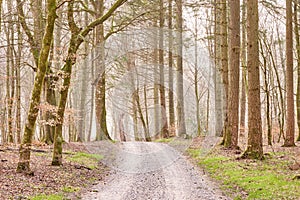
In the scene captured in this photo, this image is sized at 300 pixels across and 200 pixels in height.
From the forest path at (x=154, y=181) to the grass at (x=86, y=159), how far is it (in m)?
0.71

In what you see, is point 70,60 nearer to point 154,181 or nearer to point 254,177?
point 154,181

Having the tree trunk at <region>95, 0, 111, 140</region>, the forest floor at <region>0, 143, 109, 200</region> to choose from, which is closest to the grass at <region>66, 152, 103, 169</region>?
the forest floor at <region>0, 143, 109, 200</region>

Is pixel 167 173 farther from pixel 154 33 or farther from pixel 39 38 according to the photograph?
pixel 154 33

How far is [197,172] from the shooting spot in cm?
1347

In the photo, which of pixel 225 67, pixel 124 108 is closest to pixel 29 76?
pixel 124 108

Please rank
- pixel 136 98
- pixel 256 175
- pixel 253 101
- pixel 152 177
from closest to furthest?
1. pixel 256 175
2. pixel 152 177
3. pixel 253 101
4. pixel 136 98

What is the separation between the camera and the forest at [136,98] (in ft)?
35.7

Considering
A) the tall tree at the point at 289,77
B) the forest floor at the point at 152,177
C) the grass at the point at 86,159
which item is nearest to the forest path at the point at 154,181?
the forest floor at the point at 152,177

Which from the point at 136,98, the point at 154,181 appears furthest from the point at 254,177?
the point at 136,98

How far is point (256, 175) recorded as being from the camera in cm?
1120

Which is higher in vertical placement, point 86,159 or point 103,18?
point 103,18

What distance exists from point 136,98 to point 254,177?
24.7m

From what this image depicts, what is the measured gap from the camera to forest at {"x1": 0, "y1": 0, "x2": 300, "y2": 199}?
10.9 meters

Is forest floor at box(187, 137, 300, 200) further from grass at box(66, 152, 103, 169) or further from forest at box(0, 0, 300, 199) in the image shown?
grass at box(66, 152, 103, 169)
